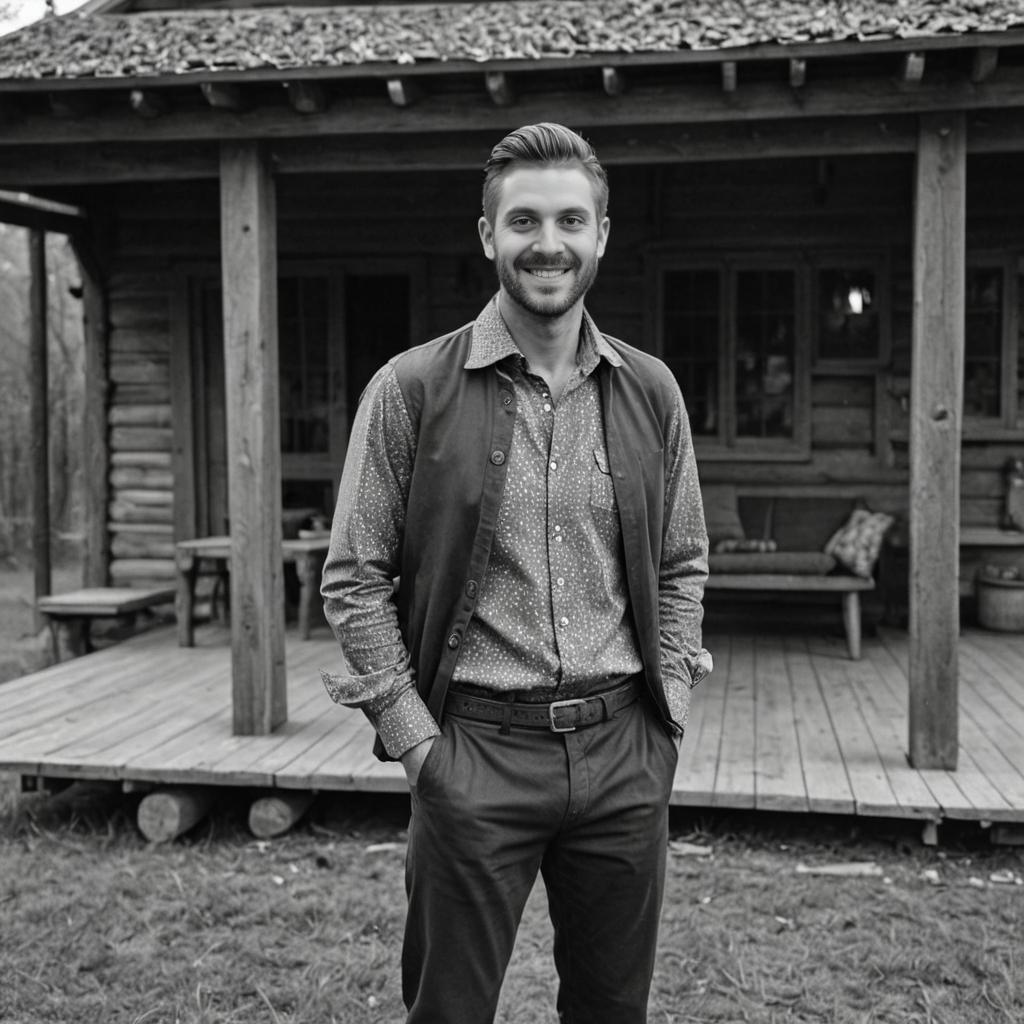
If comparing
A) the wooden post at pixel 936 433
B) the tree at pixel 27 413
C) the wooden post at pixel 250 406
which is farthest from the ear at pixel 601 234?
the tree at pixel 27 413

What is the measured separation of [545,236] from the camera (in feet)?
7.42

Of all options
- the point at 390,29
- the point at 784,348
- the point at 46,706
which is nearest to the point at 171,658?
the point at 46,706

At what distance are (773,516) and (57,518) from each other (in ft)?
46.2

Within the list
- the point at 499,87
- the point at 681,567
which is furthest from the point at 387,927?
the point at 499,87

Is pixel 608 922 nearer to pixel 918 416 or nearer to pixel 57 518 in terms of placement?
pixel 918 416

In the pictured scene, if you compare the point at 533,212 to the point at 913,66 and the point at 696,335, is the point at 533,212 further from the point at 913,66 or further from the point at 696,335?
the point at 696,335

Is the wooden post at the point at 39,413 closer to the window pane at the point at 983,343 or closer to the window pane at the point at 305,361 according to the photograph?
the window pane at the point at 305,361

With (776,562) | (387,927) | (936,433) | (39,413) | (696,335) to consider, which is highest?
(696,335)

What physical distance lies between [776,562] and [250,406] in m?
3.72

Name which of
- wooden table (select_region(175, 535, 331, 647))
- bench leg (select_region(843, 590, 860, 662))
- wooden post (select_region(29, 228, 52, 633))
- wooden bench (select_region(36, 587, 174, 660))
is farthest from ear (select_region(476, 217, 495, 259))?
wooden post (select_region(29, 228, 52, 633))

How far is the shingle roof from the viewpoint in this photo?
4.99 meters

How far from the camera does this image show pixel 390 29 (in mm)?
5730

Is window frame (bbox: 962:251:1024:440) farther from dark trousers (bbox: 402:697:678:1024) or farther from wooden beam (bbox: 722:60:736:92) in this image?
dark trousers (bbox: 402:697:678:1024)

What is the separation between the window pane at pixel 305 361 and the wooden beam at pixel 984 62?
545 cm
